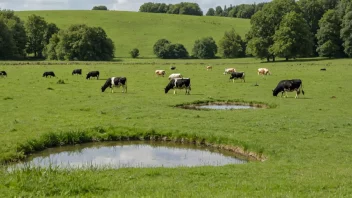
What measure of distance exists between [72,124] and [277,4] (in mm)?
73430

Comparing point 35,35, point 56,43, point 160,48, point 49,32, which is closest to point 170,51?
point 160,48

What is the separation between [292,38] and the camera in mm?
78250

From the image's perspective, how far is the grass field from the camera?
32.5 feet

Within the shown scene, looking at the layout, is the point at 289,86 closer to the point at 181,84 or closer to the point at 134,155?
the point at 181,84

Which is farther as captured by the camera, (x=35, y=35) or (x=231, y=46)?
(x=35, y=35)

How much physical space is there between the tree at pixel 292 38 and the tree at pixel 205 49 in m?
29.5

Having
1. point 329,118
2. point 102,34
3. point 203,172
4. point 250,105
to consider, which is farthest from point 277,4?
point 203,172

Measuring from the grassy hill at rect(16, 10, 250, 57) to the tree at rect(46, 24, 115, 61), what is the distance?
1739 centimetres

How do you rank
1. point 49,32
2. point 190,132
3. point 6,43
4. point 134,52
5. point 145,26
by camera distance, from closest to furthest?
point 190,132
point 6,43
point 134,52
point 49,32
point 145,26

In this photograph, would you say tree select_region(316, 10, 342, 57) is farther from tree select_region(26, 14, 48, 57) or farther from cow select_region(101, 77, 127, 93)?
tree select_region(26, 14, 48, 57)

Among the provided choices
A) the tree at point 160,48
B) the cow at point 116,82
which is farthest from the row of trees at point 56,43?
the cow at point 116,82

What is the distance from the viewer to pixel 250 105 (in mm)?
28938

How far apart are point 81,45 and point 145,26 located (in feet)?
163

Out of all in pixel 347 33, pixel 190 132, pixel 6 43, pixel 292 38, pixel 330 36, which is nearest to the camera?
pixel 190 132
